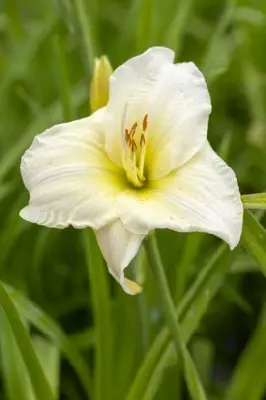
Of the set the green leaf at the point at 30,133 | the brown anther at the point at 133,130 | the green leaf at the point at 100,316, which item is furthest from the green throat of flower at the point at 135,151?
the green leaf at the point at 30,133

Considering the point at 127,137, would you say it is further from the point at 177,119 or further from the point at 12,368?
the point at 12,368

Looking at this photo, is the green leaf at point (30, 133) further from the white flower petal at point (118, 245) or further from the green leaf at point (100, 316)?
the white flower petal at point (118, 245)

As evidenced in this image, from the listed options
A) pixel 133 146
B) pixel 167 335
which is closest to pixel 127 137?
pixel 133 146

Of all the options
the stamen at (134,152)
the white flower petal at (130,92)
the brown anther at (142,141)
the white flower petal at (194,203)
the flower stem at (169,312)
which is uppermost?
the white flower petal at (130,92)

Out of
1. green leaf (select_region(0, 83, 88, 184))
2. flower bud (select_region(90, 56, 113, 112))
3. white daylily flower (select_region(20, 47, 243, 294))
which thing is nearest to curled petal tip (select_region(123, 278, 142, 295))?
white daylily flower (select_region(20, 47, 243, 294))

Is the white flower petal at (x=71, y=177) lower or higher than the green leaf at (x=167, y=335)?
higher

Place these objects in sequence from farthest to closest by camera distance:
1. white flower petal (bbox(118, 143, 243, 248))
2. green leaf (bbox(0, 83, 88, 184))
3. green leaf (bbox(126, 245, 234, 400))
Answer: green leaf (bbox(0, 83, 88, 184))
green leaf (bbox(126, 245, 234, 400))
white flower petal (bbox(118, 143, 243, 248))

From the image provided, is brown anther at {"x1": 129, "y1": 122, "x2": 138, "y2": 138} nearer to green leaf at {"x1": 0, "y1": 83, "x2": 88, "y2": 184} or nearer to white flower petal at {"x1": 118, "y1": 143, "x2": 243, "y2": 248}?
white flower petal at {"x1": 118, "y1": 143, "x2": 243, "y2": 248}
